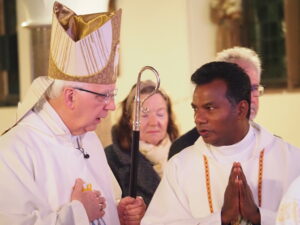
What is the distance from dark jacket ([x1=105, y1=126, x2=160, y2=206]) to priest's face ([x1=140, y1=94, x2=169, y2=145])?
0.96ft

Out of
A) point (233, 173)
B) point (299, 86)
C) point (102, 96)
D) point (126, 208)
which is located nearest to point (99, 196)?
point (126, 208)

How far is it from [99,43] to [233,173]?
3.60 ft

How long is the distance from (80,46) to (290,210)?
5.18 ft

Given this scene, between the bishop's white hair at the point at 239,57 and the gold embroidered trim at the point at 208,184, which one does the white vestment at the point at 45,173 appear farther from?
the bishop's white hair at the point at 239,57

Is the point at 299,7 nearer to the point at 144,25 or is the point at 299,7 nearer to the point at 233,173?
the point at 144,25

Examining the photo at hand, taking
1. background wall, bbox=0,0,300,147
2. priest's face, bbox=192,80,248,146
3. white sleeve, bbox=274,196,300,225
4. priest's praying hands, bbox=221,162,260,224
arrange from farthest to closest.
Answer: background wall, bbox=0,0,300,147 → priest's face, bbox=192,80,248,146 → priest's praying hands, bbox=221,162,260,224 → white sleeve, bbox=274,196,300,225

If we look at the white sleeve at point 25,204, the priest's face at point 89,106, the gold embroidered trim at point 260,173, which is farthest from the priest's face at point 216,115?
the white sleeve at point 25,204

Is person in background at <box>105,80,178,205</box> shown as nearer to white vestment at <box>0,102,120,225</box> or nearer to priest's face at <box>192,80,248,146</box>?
white vestment at <box>0,102,120,225</box>

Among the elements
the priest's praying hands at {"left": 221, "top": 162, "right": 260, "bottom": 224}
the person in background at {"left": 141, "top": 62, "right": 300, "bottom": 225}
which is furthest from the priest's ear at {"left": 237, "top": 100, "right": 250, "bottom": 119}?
the priest's praying hands at {"left": 221, "top": 162, "right": 260, "bottom": 224}

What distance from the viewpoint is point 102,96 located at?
12.3 ft

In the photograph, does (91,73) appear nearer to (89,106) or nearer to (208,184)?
(89,106)

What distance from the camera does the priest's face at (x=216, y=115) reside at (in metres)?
3.58

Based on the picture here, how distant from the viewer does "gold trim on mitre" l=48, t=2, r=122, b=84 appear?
3.81 metres

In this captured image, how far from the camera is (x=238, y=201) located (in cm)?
335
